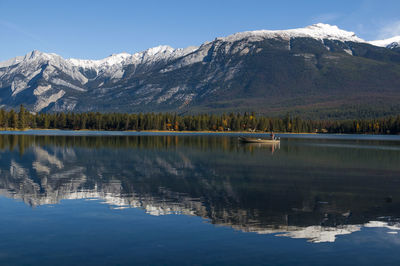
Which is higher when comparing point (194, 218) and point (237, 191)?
point (237, 191)

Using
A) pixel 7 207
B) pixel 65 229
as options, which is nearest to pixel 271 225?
pixel 65 229

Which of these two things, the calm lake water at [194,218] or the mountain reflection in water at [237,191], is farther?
the mountain reflection in water at [237,191]

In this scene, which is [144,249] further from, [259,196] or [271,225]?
[259,196]

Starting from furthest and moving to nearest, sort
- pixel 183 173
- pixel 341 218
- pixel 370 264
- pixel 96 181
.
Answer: pixel 183 173 → pixel 96 181 → pixel 341 218 → pixel 370 264

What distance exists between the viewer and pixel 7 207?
31.6 metres

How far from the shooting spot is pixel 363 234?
25469mm

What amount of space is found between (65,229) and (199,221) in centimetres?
887

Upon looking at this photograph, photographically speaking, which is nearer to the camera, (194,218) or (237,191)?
(194,218)

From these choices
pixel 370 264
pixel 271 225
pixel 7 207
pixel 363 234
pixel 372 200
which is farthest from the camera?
pixel 372 200

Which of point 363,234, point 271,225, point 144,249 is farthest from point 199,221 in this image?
point 363,234

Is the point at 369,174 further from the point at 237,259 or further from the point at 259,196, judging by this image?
the point at 237,259

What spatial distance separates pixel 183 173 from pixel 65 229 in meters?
28.3

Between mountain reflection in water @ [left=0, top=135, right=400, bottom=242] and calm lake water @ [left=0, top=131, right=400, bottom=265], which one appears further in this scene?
mountain reflection in water @ [left=0, top=135, right=400, bottom=242]

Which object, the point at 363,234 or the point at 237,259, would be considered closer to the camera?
the point at 237,259
